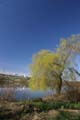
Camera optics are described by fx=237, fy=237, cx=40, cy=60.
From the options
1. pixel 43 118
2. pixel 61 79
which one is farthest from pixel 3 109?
pixel 61 79

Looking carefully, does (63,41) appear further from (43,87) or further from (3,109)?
(3,109)

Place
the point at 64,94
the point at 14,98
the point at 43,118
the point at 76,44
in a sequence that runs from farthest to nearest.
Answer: the point at 76,44, the point at 64,94, the point at 14,98, the point at 43,118

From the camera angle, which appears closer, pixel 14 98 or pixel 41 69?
pixel 14 98

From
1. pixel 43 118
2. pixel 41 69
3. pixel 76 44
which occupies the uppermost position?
pixel 76 44

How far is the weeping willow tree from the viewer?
2598cm

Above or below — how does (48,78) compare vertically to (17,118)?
above

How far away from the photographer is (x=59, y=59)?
86.9ft

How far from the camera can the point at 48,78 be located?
26328 mm

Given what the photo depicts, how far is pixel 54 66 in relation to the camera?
85.5ft

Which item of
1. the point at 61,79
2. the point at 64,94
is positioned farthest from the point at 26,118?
the point at 61,79

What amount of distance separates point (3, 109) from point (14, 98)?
685 cm

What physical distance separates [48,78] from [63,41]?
4.45m

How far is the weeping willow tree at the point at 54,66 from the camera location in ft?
85.3

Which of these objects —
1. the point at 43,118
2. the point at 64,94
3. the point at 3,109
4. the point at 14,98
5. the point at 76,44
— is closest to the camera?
the point at 43,118
